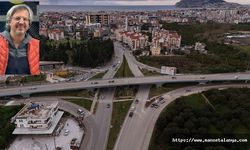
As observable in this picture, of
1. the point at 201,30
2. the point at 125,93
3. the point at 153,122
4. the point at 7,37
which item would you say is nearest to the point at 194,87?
the point at 125,93

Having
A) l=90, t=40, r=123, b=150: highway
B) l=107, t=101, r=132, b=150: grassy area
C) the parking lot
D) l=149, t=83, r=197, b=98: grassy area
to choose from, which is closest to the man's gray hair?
the parking lot

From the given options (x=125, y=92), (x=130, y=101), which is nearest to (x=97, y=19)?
(x=125, y=92)

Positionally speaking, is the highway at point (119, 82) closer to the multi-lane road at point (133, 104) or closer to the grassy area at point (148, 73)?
the multi-lane road at point (133, 104)

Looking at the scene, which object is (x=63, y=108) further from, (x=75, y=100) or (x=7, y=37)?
(x=7, y=37)

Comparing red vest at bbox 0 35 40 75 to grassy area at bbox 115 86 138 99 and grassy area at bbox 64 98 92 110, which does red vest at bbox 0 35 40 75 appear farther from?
grassy area at bbox 115 86 138 99

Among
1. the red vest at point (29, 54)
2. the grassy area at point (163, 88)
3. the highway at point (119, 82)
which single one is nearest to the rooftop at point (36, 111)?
the highway at point (119, 82)

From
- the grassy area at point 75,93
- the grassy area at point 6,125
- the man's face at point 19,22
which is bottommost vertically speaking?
the grassy area at point 6,125
